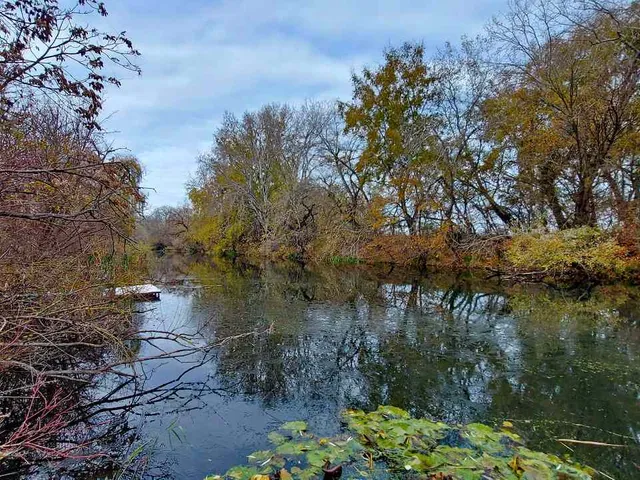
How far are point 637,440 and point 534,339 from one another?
3.36 m

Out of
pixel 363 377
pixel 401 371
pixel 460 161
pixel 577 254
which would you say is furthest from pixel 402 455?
pixel 460 161

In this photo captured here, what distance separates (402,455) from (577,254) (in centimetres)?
1201

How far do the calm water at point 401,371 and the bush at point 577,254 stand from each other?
247 centimetres

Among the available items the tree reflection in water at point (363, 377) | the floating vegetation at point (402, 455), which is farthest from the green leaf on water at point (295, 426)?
the tree reflection in water at point (363, 377)

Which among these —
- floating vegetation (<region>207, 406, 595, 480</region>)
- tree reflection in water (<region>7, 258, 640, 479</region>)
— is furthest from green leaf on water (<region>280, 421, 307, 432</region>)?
tree reflection in water (<region>7, 258, 640, 479</region>)

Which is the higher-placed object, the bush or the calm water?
the bush

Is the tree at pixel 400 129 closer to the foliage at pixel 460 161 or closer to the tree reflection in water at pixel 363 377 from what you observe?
the foliage at pixel 460 161

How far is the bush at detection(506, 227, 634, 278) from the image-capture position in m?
12.1

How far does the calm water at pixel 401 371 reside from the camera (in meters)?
3.82

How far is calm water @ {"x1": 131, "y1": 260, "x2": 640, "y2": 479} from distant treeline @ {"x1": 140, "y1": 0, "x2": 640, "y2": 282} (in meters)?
5.82

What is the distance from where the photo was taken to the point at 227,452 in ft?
11.6

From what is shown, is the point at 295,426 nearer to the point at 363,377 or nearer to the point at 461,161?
the point at 363,377

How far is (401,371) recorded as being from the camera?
17.8 feet

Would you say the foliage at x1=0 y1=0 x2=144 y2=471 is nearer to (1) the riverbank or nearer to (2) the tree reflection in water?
(2) the tree reflection in water
